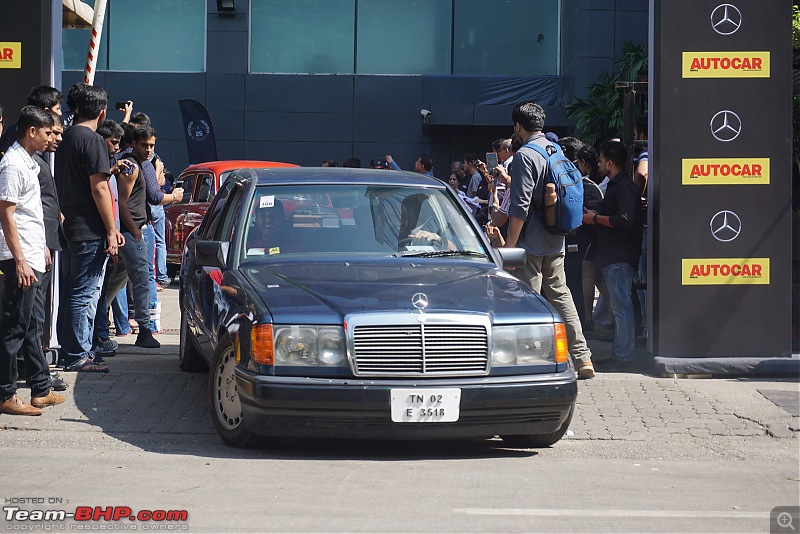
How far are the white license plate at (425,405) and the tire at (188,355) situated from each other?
3.15 metres

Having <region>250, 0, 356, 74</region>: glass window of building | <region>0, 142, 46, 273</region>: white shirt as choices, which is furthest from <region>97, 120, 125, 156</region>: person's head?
<region>250, 0, 356, 74</region>: glass window of building

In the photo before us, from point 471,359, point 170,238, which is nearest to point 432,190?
point 471,359

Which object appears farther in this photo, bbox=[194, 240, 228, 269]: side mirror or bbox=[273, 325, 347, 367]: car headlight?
bbox=[194, 240, 228, 269]: side mirror

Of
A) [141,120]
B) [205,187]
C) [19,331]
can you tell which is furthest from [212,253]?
[205,187]

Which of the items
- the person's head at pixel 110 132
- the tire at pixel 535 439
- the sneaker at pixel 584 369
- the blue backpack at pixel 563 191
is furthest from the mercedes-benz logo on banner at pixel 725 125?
the person's head at pixel 110 132

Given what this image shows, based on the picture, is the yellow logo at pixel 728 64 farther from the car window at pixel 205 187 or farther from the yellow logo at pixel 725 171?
the car window at pixel 205 187

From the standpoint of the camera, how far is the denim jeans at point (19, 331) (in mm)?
7156

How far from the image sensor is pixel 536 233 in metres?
8.86

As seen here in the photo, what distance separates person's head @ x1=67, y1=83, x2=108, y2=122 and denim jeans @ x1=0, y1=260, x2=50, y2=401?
1838 millimetres

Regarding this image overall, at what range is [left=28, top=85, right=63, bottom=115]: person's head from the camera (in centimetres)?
806

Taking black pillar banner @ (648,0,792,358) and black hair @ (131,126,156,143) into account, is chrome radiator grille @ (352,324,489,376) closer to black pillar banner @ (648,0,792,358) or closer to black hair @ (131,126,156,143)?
black pillar banner @ (648,0,792,358)

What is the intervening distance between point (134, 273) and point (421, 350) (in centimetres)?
432

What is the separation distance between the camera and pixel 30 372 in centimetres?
754

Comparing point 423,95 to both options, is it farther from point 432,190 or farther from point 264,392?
point 264,392
